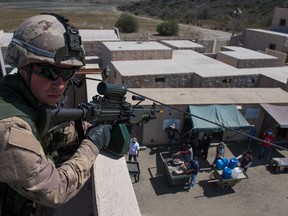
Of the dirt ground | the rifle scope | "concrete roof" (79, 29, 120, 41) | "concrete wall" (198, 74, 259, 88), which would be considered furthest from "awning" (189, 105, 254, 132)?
"concrete roof" (79, 29, 120, 41)

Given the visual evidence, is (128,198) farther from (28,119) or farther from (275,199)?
(275,199)

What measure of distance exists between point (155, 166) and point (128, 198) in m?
7.05

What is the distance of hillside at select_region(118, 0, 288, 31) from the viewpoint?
51.3m

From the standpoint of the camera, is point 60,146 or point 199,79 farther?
point 199,79

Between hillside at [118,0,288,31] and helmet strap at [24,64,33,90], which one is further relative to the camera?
hillside at [118,0,288,31]

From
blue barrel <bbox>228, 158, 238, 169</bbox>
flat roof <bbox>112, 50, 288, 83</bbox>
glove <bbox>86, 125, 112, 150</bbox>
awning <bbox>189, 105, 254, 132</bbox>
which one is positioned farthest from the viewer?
flat roof <bbox>112, 50, 288, 83</bbox>

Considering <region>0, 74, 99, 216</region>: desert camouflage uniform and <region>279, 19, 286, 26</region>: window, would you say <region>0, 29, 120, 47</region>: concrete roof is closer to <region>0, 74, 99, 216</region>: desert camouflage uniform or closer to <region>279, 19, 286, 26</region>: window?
<region>279, 19, 286, 26</region>: window

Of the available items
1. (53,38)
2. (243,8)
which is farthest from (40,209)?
(243,8)

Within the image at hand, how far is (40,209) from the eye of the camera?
277cm

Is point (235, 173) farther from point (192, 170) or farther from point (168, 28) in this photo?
point (168, 28)

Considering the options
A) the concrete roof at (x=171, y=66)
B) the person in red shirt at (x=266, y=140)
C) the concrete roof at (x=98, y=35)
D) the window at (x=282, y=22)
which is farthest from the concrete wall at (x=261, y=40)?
the person in red shirt at (x=266, y=140)

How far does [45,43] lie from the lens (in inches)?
78.2

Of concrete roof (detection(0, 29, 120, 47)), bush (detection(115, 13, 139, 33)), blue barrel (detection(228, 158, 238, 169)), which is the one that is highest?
concrete roof (detection(0, 29, 120, 47))

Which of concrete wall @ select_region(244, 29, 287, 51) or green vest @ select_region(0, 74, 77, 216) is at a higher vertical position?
green vest @ select_region(0, 74, 77, 216)
